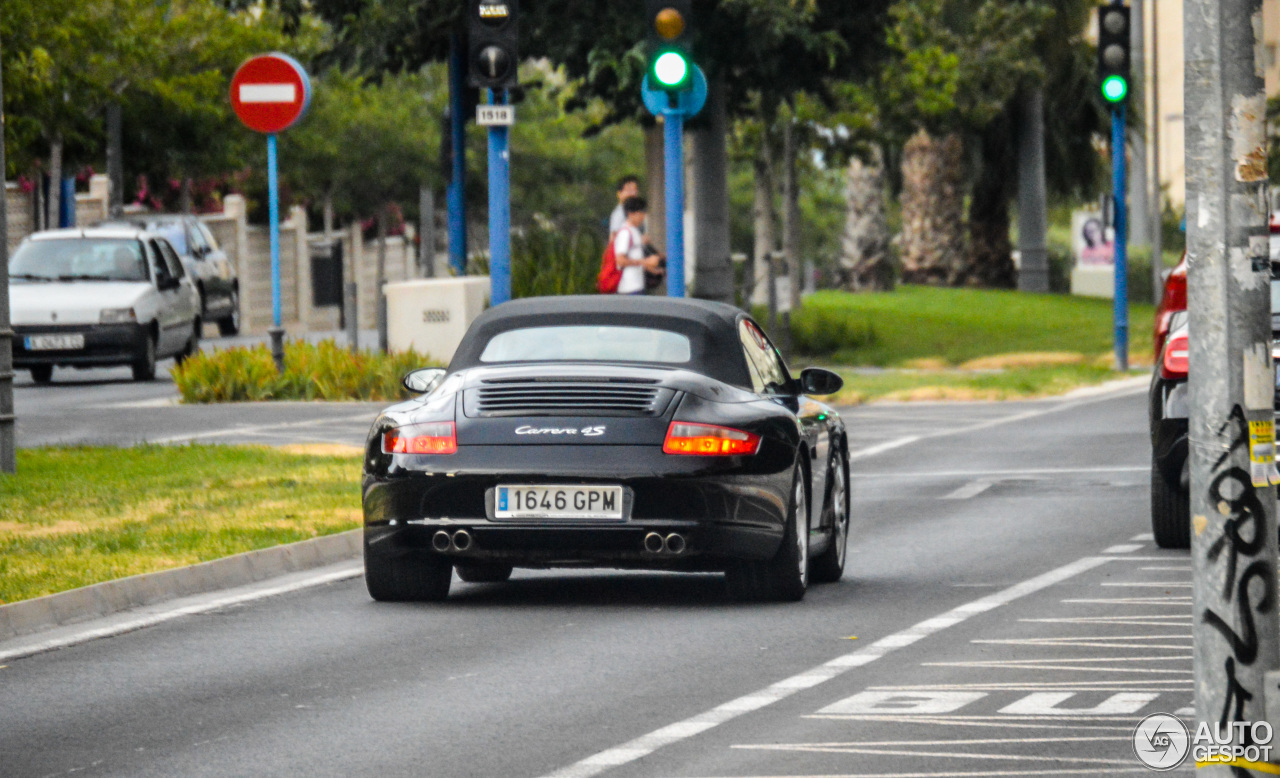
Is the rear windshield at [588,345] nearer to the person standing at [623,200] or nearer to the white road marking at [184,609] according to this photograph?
the white road marking at [184,609]

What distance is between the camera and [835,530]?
37.7 ft

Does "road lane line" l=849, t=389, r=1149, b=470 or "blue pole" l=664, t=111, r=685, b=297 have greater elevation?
"blue pole" l=664, t=111, r=685, b=297

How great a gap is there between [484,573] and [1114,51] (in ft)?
56.7

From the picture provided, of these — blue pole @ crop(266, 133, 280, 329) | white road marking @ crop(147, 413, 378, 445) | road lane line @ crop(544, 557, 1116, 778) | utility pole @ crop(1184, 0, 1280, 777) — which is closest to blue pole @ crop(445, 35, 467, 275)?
blue pole @ crop(266, 133, 280, 329)

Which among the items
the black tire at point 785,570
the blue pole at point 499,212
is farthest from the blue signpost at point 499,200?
the black tire at point 785,570

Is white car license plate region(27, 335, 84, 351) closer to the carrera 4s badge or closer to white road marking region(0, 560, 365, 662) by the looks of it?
white road marking region(0, 560, 365, 662)

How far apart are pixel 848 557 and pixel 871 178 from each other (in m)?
33.9

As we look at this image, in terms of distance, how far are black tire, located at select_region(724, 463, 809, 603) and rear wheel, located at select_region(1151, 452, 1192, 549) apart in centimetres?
236

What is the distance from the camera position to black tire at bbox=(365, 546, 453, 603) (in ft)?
34.7

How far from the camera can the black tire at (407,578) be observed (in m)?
10.6

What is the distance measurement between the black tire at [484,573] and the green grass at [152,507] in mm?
1182

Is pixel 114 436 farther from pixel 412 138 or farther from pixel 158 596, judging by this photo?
pixel 412 138

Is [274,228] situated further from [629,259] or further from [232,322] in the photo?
[232,322]

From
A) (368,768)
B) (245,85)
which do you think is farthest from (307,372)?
(368,768)
